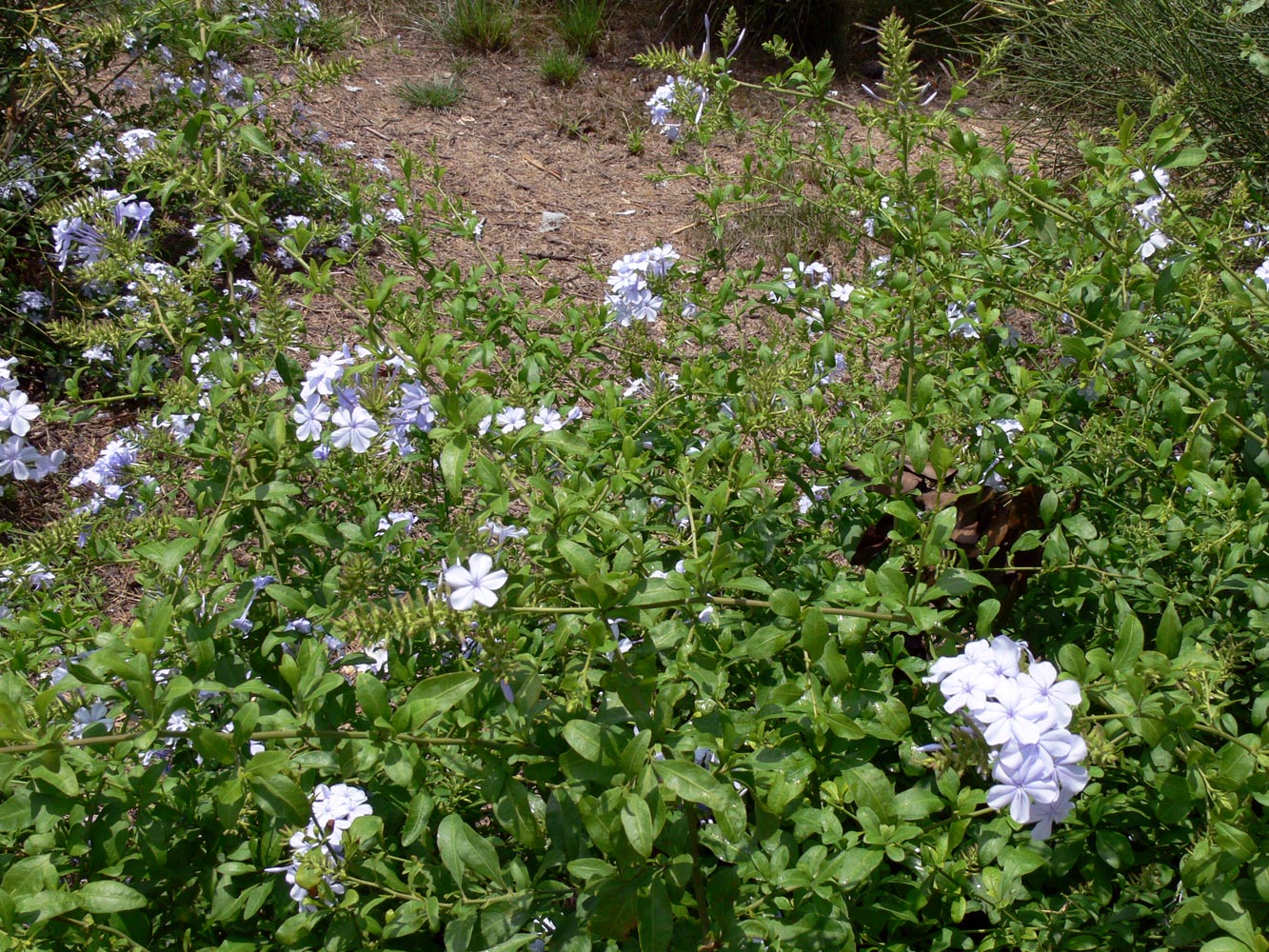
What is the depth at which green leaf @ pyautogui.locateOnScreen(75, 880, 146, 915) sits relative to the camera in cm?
116

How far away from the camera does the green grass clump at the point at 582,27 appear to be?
20.7 ft

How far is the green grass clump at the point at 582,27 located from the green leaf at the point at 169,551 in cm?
558

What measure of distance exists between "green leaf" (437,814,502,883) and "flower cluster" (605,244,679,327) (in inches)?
50.5

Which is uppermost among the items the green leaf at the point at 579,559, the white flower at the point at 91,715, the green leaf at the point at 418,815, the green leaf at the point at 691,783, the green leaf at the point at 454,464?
the green leaf at the point at 454,464

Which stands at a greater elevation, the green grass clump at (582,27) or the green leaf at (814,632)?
the green leaf at (814,632)

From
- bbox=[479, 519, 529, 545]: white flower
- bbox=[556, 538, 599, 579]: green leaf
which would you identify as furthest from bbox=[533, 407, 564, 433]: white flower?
bbox=[556, 538, 599, 579]: green leaf

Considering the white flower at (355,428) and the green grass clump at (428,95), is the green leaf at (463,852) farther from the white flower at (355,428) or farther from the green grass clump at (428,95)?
the green grass clump at (428,95)

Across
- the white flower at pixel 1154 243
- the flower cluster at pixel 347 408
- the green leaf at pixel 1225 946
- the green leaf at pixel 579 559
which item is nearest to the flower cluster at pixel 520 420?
the flower cluster at pixel 347 408

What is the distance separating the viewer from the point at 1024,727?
1.06 metres

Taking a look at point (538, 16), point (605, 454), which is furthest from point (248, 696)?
point (538, 16)

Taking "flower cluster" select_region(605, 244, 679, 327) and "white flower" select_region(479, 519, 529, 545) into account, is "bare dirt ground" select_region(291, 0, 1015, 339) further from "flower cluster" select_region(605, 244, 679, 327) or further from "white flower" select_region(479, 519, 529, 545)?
"white flower" select_region(479, 519, 529, 545)

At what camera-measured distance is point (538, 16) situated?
21.5 ft

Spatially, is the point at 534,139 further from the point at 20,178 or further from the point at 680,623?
the point at 680,623

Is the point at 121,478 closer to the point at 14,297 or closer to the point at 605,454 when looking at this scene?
the point at 605,454
